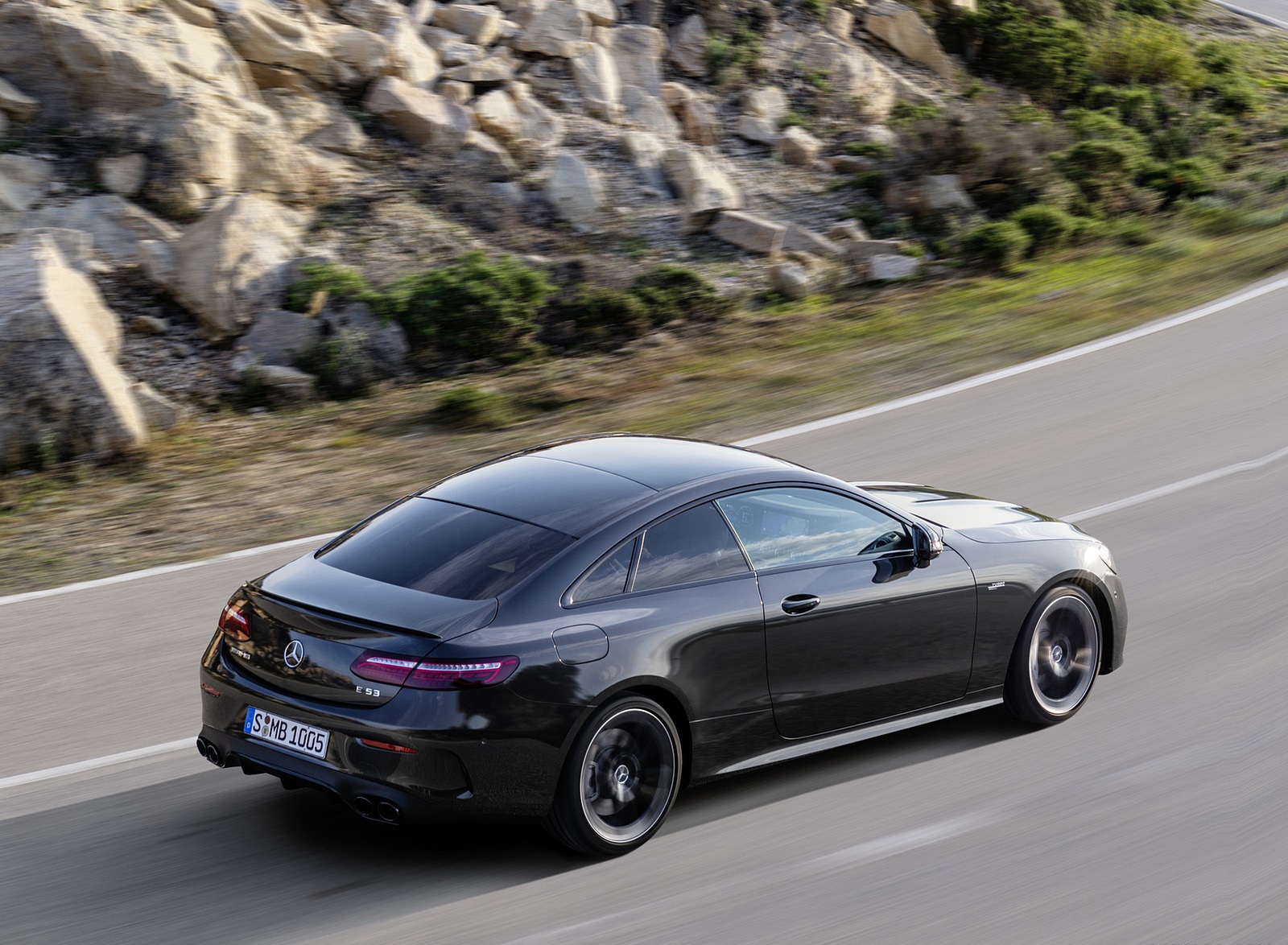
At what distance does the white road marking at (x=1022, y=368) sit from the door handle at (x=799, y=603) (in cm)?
580

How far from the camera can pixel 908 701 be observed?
21.3 ft

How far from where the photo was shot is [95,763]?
6652 millimetres

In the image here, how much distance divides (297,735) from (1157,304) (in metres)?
13.1

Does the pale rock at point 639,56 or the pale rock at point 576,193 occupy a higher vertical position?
the pale rock at point 639,56

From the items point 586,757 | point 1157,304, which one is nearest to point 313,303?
point 1157,304

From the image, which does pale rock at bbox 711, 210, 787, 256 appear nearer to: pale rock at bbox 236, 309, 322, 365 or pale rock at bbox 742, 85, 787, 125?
pale rock at bbox 742, 85, 787, 125

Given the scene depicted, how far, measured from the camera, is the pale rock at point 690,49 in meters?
22.0

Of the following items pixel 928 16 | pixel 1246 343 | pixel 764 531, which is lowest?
pixel 1246 343

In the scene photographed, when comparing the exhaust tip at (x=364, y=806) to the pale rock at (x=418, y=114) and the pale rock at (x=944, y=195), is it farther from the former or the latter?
the pale rock at (x=944, y=195)

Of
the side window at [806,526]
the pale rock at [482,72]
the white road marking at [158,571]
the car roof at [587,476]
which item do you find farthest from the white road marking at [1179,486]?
the pale rock at [482,72]

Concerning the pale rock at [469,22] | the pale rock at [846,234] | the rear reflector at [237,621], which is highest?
the pale rock at [469,22]

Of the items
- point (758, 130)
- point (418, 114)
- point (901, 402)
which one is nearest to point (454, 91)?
point (418, 114)

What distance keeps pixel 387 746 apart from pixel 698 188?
14.3 m

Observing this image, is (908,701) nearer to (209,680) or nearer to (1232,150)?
(209,680)
